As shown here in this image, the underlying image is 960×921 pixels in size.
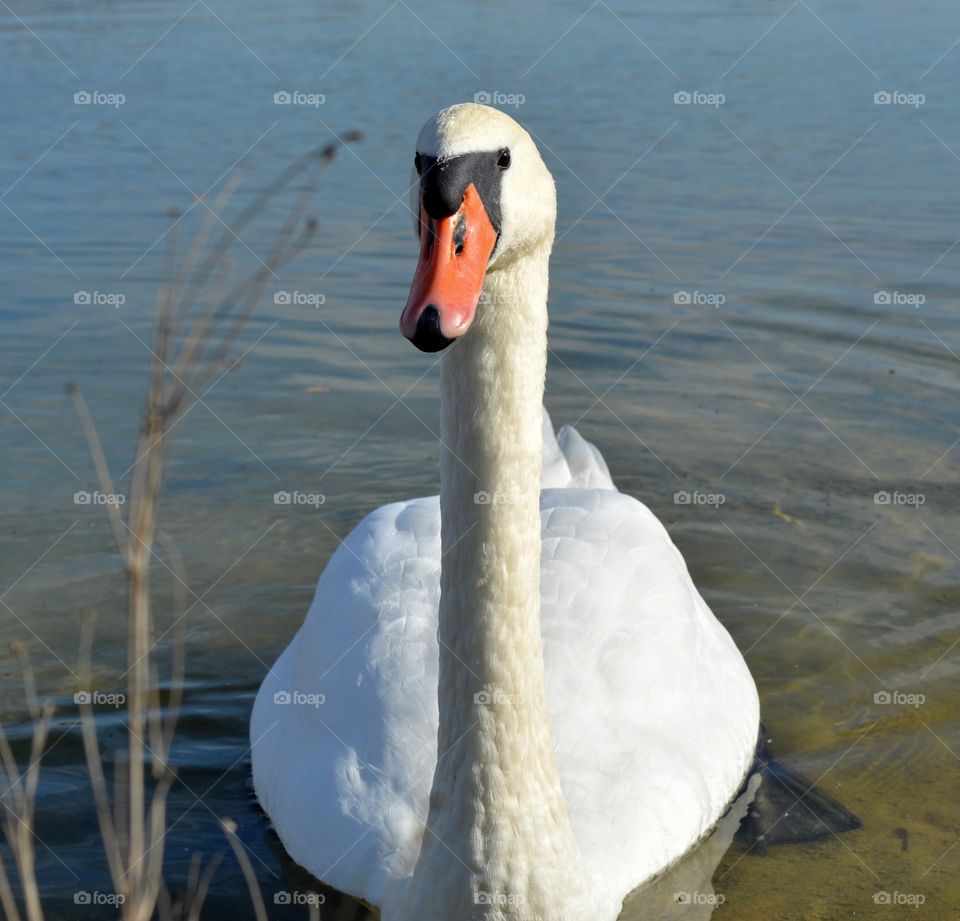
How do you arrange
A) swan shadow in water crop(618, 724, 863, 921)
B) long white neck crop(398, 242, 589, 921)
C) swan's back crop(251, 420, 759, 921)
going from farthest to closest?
swan shadow in water crop(618, 724, 863, 921), swan's back crop(251, 420, 759, 921), long white neck crop(398, 242, 589, 921)

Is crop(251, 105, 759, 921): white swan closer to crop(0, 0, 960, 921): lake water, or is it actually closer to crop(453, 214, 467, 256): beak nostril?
crop(453, 214, 467, 256): beak nostril

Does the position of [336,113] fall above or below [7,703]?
below

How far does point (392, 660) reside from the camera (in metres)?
4.79

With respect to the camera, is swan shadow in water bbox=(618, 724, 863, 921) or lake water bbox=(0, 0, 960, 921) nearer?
swan shadow in water bbox=(618, 724, 863, 921)

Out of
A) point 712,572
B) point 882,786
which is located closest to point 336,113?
point 712,572

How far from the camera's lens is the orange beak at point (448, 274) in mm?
2912

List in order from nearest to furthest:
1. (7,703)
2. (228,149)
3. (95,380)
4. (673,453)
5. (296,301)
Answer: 1. (7,703)
2. (673,453)
3. (95,380)
4. (296,301)
5. (228,149)

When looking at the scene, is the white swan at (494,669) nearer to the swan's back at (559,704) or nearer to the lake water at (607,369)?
the swan's back at (559,704)

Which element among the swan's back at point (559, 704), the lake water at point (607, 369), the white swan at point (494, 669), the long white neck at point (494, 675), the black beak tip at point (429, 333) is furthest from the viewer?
the lake water at point (607, 369)

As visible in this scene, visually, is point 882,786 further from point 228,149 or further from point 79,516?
point 228,149

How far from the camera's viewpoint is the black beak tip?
2891mm

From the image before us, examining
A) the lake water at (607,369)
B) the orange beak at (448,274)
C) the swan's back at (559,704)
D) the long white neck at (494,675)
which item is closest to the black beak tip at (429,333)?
the orange beak at (448,274)

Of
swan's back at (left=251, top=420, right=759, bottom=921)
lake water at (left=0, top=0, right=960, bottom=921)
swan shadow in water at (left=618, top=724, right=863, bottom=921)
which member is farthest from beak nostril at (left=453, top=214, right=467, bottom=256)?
swan shadow in water at (left=618, top=724, right=863, bottom=921)

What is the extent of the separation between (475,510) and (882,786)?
265 cm
